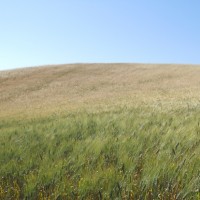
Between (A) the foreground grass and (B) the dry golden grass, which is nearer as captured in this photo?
(A) the foreground grass

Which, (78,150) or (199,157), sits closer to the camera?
(199,157)

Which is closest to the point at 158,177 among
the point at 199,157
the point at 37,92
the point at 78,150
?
the point at 199,157

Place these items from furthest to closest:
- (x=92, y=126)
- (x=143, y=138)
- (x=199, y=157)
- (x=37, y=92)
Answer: (x=37, y=92)
(x=92, y=126)
(x=143, y=138)
(x=199, y=157)

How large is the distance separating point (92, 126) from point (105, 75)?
3107 centimetres

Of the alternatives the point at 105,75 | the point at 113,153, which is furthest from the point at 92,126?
the point at 105,75

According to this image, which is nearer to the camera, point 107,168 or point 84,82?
point 107,168

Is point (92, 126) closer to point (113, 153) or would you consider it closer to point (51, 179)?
point (113, 153)

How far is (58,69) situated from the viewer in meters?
43.4

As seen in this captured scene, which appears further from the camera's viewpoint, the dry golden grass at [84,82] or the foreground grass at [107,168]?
the dry golden grass at [84,82]

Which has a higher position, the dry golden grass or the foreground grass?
the foreground grass

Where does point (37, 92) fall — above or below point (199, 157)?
below

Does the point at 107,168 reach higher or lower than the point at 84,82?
higher

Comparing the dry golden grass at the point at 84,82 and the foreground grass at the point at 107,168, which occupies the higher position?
the foreground grass at the point at 107,168

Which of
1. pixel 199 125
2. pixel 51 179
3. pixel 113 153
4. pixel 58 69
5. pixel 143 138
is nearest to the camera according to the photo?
pixel 51 179
